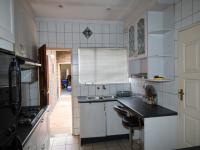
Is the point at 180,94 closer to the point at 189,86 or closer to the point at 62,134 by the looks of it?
the point at 189,86

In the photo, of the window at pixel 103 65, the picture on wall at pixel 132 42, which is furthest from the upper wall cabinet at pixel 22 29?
the picture on wall at pixel 132 42

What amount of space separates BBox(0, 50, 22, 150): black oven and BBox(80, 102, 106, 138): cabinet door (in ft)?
6.35

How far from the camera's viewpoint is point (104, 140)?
3350 millimetres

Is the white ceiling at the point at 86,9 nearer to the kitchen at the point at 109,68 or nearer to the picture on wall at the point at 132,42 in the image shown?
the kitchen at the point at 109,68

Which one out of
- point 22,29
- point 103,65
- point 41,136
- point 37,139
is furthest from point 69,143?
point 22,29

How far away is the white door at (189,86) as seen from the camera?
1949 mm

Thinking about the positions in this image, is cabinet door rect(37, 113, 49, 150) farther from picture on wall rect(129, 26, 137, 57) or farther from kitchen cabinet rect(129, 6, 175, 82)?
picture on wall rect(129, 26, 137, 57)

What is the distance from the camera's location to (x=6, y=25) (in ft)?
4.92

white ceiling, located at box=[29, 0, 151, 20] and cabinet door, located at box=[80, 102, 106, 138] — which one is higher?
white ceiling, located at box=[29, 0, 151, 20]

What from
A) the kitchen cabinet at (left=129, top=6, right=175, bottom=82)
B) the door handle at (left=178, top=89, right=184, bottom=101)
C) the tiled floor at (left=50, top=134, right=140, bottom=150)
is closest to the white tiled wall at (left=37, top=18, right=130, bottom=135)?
the tiled floor at (left=50, top=134, right=140, bottom=150)

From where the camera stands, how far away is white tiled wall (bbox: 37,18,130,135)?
11.6 ft

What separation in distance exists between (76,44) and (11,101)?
255 centimetres

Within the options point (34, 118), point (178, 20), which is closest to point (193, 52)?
point (178, 20)

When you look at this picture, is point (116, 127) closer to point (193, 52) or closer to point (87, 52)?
point (87, 52)
